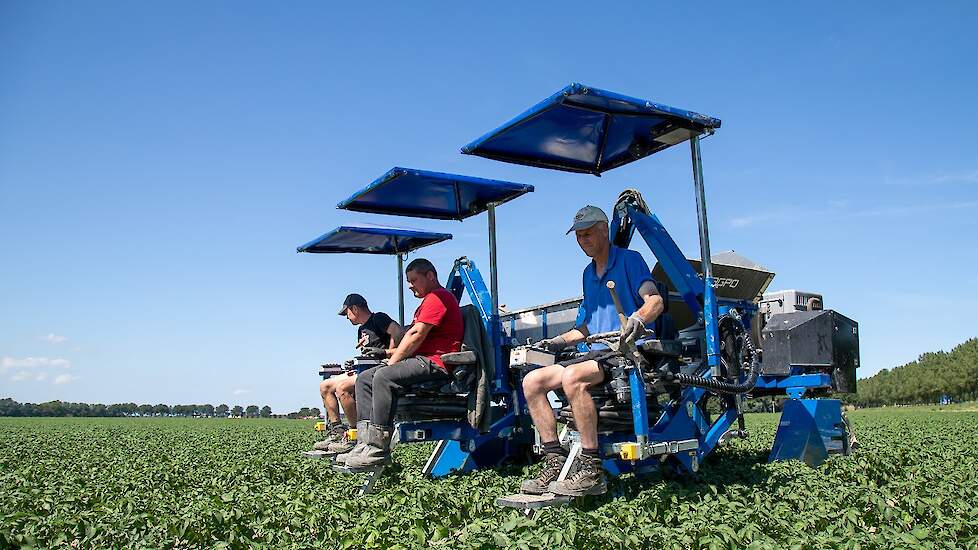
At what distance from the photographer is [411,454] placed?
1034 centimetres

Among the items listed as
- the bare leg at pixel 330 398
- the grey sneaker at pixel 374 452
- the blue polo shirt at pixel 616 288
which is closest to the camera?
the blue polo shirt at pixel 616 288

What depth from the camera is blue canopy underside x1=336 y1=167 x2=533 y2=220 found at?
7703 millimetres

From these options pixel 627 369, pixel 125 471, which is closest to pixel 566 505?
pixel 627 369

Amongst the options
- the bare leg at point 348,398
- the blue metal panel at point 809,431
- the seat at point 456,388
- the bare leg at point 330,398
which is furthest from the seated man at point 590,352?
the bare leg at point 330,398

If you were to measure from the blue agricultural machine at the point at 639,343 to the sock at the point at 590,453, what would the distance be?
15 cm

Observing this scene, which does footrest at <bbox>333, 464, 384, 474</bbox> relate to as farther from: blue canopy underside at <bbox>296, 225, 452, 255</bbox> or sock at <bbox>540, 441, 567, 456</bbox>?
blue canopy underside at <bbox>296, 225, 452, 255</bbox>

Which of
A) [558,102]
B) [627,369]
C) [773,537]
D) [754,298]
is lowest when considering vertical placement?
[773,537]

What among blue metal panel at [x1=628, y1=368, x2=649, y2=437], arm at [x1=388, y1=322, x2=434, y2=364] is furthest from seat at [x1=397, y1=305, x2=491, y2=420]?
blue metal panel at [x1=628, y1=368, x2=649, y2=437]

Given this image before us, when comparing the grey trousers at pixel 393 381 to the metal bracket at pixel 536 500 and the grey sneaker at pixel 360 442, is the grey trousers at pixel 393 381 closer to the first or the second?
the grey sneaker at pixel 360 442

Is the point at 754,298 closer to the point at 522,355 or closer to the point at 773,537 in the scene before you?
the point at 522,355

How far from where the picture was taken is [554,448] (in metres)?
5.61

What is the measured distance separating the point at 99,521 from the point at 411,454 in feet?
17.6

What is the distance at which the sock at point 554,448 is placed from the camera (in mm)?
5594

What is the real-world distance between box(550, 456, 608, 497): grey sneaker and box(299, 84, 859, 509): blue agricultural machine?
94mm
